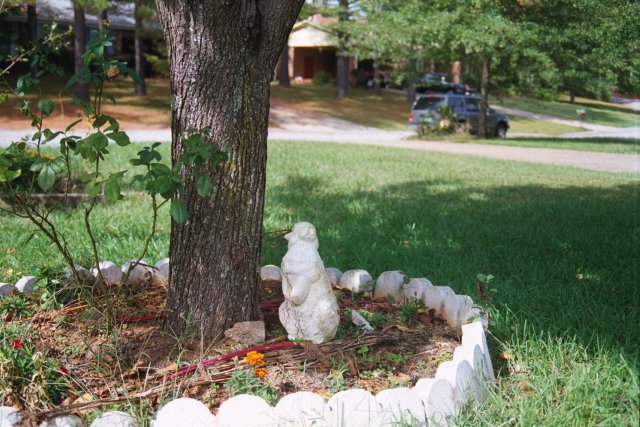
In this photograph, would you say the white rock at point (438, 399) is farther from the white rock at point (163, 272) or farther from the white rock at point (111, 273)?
the white rock at point (111, 273)

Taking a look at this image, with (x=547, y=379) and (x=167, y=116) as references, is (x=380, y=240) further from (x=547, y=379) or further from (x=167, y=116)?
(x=167, y=116)

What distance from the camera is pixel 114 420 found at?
2.24m

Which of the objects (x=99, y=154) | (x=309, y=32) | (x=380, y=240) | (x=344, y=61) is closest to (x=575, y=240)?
(x=380, y=240)

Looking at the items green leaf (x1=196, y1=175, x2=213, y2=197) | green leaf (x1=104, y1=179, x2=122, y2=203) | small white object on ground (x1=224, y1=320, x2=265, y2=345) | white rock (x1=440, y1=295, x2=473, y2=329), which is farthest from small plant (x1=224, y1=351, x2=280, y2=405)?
white rock (x1=440, y1=295, x2=473, y2=329)

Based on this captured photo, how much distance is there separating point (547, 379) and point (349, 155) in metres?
10.2

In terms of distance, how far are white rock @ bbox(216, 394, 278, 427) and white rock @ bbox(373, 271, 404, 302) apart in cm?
162

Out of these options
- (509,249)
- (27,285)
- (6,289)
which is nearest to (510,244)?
(509,249)

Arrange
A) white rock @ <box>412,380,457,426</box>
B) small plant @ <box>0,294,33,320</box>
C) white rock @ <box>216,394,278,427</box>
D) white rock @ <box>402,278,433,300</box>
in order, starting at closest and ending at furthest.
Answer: white rock @ <box>216,394,278,427</box>
white rock @ <box>412,380,457,426</box>
small plant @ <box>0,294,33,320</box>
white rock @ <box>402,278,433,300</box>

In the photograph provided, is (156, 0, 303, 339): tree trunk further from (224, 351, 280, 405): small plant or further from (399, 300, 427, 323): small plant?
(399, 300, 427, 323): small plant

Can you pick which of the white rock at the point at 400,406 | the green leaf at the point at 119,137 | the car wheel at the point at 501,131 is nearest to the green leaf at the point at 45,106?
the green leaf at the point at 119,137

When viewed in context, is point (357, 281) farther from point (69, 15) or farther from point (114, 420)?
point (69, 15)

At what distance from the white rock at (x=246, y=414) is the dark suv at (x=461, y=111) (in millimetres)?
19768

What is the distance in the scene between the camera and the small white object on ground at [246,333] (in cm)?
300

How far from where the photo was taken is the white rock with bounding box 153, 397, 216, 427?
87.4 inches
